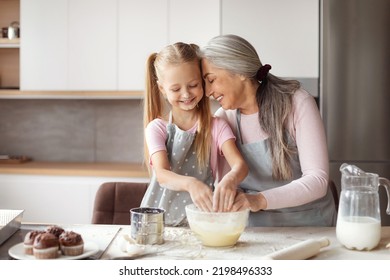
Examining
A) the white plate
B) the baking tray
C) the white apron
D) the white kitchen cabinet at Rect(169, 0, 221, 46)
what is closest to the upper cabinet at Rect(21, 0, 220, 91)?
the white kitchen cabinet at Rect(169, 0, 221, 46)

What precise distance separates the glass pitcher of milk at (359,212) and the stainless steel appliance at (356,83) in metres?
0.98

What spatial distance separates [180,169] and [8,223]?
313mm

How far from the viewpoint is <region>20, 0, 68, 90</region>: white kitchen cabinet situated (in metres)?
1.89

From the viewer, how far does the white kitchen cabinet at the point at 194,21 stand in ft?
6.16

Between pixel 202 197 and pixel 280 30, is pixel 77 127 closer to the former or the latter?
pixel 280 30

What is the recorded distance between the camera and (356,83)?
178 centimetres

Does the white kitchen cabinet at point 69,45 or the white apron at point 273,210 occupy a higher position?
the white kitchen cabinet at point 69,45

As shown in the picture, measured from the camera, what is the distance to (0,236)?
2.66 feet

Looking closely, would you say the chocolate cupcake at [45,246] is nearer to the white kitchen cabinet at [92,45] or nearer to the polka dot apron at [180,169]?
the polka dot apron at [180,169]

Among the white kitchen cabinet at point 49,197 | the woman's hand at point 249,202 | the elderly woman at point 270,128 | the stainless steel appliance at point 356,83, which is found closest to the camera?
the woman's hand at point 249,202

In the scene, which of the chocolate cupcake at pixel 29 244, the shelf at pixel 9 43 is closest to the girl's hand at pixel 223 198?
the chocolate cupcake at pixel 29 244
